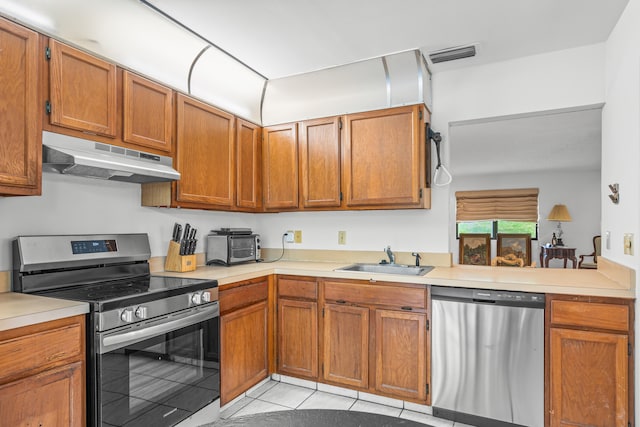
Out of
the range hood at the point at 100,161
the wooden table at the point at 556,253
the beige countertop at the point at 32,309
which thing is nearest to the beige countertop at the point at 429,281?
the beige countertop at the point at 32,309

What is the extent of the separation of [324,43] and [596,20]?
5.43 ft

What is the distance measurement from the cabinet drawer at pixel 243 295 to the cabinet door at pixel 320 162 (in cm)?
80

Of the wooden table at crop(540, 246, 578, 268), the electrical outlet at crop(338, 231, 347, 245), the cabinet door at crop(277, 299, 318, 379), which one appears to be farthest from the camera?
the wooden table at crop(540, 246, 578, 268)

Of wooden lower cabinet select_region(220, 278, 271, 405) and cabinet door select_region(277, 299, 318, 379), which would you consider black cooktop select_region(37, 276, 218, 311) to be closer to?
wooden lower cabinet select_region(220, 278, 271, 405)

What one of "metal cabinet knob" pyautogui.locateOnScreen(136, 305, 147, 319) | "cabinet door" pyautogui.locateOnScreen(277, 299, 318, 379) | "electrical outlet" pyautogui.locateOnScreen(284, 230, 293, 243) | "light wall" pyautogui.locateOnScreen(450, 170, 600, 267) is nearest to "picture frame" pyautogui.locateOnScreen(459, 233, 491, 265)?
"light wall" pyautogui.locateOnScreen(450, 170, 600, 267)

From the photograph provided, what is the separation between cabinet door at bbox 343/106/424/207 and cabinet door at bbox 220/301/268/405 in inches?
44.6

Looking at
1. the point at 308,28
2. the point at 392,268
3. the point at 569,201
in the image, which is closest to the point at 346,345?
the point at 392,268

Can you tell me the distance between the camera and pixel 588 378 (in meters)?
2.01

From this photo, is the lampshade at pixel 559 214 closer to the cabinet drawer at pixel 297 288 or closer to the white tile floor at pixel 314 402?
the white tile floor at pixel 314 402

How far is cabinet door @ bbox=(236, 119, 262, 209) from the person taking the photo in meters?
3.05

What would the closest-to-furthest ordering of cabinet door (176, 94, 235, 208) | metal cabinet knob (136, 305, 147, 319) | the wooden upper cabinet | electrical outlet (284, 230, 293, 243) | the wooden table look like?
metal cabinet knob (136, 305, 147, 319), the wooden upper cabinet, cabinet door (176, 94, 235, 208), electrical outlet (284, 230, 293, 243), the wooden table

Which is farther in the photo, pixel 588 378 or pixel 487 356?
pixel 487 356

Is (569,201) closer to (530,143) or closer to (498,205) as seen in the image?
(498,205)

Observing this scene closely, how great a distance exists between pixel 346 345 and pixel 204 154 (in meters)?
1.69
